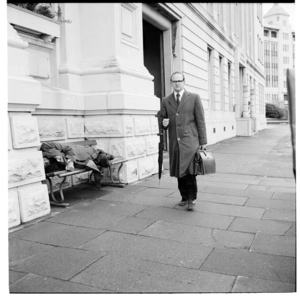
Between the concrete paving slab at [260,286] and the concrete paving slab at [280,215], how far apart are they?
2024mm

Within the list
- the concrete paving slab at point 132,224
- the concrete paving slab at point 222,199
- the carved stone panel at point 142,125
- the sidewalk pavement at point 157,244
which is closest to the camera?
the sidewalk pavement at point 157,244

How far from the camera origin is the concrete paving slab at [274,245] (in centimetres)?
367

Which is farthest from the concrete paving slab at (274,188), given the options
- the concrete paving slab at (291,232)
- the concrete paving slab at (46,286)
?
the concrete paving slab at (46,286)

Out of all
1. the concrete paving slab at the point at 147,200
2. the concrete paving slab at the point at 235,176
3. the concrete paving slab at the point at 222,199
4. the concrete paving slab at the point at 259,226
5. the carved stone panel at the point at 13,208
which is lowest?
the concrete paving slab at the point at 259,226

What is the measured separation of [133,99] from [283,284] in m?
4.75

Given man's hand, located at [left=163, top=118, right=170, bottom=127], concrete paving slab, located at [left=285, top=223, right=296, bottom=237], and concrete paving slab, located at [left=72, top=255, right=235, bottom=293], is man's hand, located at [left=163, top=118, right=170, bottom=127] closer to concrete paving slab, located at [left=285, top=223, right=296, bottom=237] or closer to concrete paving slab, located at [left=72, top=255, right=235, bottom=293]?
concrete paving slab, located at [left=285, top=223, right=296, bottom=237]

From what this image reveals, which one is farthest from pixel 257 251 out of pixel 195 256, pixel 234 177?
pixel 234 177

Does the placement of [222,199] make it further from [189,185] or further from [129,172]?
[129,172]

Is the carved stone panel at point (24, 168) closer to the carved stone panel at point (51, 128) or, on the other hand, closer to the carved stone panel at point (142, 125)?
the carved stone panel at point (51, 128)

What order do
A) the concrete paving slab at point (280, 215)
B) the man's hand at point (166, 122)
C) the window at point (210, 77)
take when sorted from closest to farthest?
1. the concrete paving slab at point (280, 215)
2. the man's hand at point (166, 122)
3. the window at point (210, 77)

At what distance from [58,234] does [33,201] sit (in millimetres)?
729

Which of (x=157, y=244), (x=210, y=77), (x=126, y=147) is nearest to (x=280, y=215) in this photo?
(x=157, y=244)

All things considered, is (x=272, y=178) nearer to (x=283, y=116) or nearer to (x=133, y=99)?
(x=133, y=99)

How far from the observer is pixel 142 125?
7473mm
